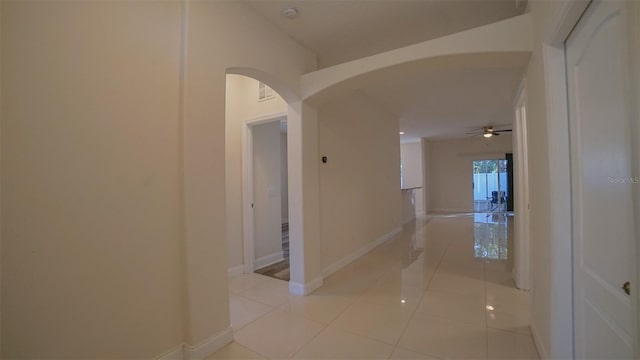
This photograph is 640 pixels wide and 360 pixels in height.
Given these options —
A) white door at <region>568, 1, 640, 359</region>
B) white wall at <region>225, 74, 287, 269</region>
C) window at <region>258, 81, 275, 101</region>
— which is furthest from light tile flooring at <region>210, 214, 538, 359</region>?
window at <region>258, 81, 275, 101</region>

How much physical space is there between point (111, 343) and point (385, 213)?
472cm

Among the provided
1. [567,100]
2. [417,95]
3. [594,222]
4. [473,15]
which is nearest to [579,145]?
[567,100]

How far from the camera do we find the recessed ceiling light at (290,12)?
7.55 ft

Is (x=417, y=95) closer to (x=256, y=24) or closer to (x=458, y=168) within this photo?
(x=256, y=24)

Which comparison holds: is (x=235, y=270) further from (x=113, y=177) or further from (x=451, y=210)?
(x=451, y=210)

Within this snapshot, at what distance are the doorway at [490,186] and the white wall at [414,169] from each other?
232 cm

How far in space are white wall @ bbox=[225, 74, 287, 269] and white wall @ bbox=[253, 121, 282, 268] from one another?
0.70ft

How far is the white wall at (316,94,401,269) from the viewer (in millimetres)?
3494

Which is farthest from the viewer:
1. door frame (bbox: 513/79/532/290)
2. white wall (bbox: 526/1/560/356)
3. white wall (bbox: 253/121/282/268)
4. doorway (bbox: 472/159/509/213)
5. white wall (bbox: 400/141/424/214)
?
doorway (bbox: 472/159/509/213)

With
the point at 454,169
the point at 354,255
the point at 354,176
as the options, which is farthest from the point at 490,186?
the point at 354,255

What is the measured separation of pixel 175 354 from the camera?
1.78 meters

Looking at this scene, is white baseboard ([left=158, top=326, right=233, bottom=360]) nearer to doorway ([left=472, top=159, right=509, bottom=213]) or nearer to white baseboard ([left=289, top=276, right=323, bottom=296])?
white baseboard ([left=289, top=276, right=323, bottom=296])

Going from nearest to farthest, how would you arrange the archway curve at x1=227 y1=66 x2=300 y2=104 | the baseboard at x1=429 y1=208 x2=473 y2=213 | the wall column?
the archway curve at x1=227 y1=66 x2=300 y2=104 → the wall column → the baseboard at x1=429 y1=208 x2=473 y2=213

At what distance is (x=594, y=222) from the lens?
117cm
